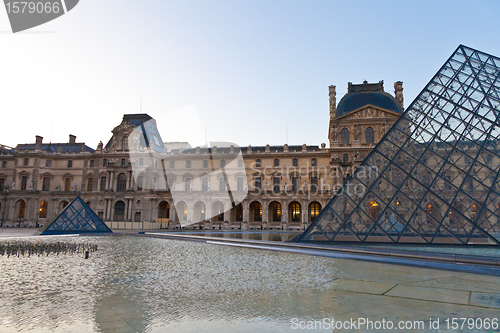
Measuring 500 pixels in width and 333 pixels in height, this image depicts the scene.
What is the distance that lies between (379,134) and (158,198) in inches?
1252

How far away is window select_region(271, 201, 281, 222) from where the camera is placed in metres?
44.9

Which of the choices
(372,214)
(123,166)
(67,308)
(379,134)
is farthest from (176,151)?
(67,308)

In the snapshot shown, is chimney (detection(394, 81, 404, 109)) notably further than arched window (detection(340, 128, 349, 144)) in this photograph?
Yes

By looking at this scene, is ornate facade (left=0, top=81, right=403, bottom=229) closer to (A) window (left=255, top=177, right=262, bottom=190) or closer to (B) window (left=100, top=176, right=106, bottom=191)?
(B) window (left=100, top=176, right=106, bottom=191)

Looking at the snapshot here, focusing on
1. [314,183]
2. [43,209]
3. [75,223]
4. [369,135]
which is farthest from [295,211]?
[43,209]

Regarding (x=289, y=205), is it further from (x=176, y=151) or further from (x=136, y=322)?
(x=136, y=322)

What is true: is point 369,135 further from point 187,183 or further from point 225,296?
point 225,296

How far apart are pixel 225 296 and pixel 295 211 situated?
127ft

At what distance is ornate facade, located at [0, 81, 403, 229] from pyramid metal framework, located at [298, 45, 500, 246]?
2125cm

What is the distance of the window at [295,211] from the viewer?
143 ft

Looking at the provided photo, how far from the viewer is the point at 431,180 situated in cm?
1583

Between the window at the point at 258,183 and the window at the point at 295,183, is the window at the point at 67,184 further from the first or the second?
the window at the point at 295,183

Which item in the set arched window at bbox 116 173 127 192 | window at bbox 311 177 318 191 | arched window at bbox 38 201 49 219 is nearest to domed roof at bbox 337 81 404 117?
window at bbox 311 177 318 191

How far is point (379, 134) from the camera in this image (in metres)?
39.8
